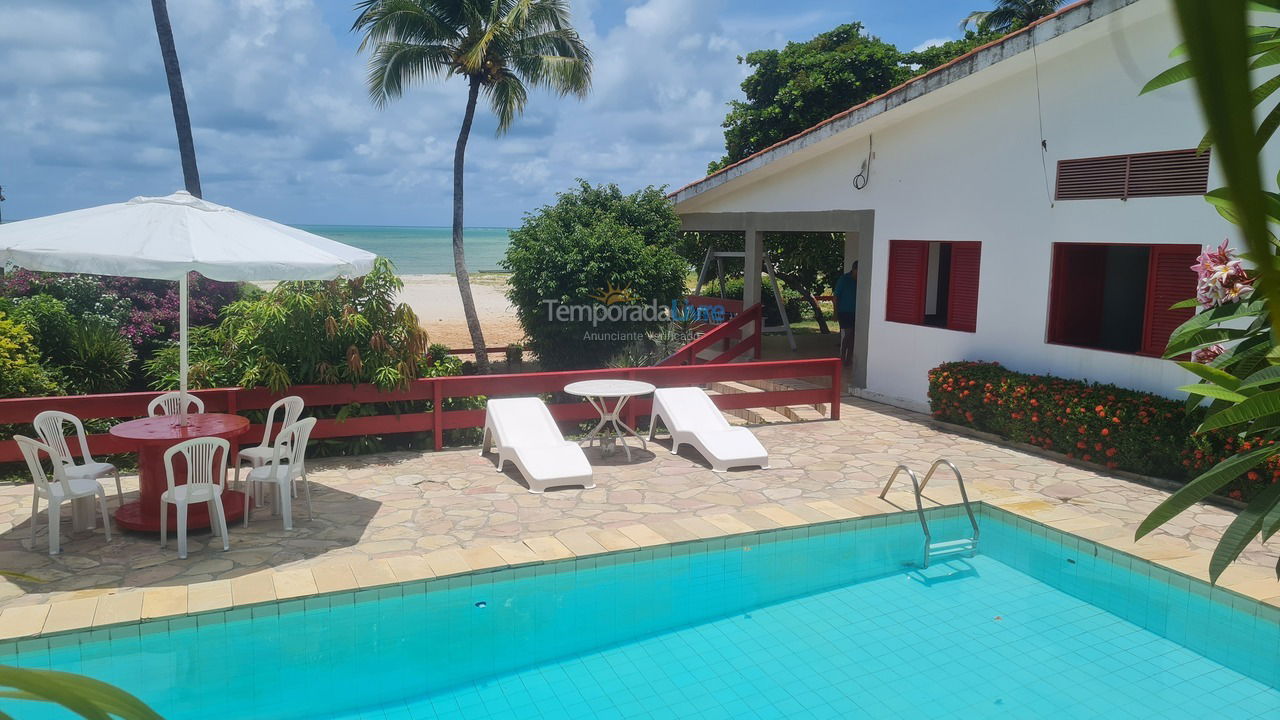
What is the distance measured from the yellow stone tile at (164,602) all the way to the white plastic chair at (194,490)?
2.72 ft

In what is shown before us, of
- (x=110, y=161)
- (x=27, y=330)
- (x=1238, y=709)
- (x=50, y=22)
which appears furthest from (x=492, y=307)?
(x=110, y=161)

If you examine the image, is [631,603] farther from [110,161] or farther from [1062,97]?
[110,161]

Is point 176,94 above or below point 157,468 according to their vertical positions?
above

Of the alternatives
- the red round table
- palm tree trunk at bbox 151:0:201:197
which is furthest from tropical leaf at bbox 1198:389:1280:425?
palm tree trunk at bbox 151:0:201:197

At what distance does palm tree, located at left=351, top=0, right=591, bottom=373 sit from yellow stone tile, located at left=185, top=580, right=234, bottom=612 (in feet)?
37.7

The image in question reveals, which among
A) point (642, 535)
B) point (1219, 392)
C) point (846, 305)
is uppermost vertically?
point (1219, 392)

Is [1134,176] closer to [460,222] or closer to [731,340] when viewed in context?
[731,340]

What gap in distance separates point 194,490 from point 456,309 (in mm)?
35919

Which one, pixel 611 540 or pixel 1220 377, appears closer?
pixel 1220 377

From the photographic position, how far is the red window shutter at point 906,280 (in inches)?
504

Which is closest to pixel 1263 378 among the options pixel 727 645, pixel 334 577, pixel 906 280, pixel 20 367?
pixel 727 645

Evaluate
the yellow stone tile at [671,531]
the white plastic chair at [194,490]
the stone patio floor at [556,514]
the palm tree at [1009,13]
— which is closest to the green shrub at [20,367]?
the stone patio floor at [556,514]

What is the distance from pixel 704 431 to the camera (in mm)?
9969

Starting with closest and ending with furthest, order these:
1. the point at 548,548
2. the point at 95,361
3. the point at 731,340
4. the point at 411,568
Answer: the point at 411,568 < the point at 548,548 < the point at 95,361 < the point at 731,340
